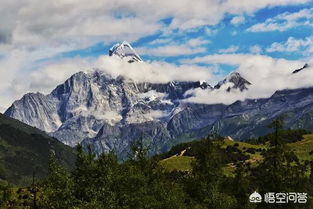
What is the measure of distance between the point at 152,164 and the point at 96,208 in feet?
137

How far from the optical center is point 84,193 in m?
71.1

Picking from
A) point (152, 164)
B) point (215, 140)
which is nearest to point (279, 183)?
point (215, 140)

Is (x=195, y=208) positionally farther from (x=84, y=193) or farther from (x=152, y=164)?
(x=152, y=164)

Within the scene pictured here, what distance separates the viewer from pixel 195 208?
260 ft

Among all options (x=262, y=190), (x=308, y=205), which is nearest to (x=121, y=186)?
(x=262, y=190)

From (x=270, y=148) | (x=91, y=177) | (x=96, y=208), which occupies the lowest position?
(x=96, y=208)

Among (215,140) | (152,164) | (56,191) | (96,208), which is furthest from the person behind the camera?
(152,164)

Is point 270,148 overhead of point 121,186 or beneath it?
overhead

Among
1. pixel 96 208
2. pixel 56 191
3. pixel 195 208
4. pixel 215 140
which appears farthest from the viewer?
pixel 215 140

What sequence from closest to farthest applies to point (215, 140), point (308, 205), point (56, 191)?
point (56, 191), point (308, 205), point (215, 140)

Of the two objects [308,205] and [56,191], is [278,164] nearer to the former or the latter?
[308,205]

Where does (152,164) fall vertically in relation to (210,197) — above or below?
above

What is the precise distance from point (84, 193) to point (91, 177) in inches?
125

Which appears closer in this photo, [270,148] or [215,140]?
[270,148]
